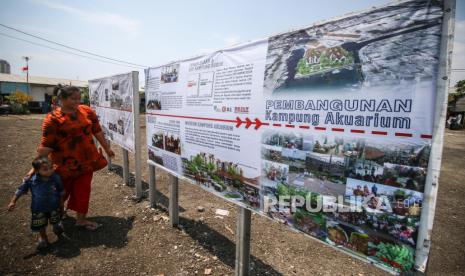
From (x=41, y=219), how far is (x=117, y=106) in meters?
2.65

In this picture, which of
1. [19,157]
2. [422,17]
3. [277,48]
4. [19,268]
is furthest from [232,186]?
[19,157]

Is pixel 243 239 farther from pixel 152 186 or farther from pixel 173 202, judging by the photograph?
pixel 152 186

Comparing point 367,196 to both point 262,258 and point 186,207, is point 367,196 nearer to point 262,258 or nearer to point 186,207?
point 262,258

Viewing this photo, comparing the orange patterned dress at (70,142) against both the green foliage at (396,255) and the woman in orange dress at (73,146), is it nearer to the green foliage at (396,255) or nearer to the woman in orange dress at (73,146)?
the woman in orange dress at (73,146)

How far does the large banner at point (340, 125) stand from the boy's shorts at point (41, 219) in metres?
2.63

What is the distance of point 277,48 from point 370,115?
93 cm

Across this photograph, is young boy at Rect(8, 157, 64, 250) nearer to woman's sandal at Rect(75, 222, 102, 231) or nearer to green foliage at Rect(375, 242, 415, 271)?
woman's sandal at Rect(75, 222, 102, 231)

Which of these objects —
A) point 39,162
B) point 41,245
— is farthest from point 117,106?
point 41,245

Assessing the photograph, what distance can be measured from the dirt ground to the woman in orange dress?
1.76 ft

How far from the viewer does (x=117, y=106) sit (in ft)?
17.4

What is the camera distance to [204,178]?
3.05 m

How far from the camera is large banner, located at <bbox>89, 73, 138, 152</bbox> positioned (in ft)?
15.7

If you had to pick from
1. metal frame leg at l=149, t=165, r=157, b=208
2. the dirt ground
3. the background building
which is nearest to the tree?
the dirt ground

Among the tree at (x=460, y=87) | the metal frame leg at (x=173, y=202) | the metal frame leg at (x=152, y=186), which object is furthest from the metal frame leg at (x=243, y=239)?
the tree at (x=460, y=87)
